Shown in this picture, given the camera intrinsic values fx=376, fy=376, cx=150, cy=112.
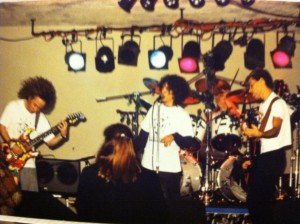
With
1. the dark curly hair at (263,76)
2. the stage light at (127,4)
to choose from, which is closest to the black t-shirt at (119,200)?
the dark curly hair at (263,76)

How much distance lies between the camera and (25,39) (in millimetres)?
2830

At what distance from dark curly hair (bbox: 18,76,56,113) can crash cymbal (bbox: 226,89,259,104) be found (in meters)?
1.30

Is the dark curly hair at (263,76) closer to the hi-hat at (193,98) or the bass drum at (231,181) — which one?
the hi-hat at (193,98)

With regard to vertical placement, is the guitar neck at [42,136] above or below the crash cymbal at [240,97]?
below

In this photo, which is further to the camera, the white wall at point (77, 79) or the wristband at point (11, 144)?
the wristband at point (11, 144)

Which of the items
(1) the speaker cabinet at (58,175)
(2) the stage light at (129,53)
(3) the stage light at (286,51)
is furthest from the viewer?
(1) the speaker cabinet at (58,175)

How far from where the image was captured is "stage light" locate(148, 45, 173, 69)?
2.69 meters

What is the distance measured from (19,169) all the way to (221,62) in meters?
1.73

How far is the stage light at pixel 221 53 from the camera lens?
264 centimetres

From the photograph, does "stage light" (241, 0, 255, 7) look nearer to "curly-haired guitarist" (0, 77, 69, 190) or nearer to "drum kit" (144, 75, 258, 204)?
"drum kit" (144, 75, 258, 204)

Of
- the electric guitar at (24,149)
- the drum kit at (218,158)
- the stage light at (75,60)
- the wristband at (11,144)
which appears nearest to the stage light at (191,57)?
the drum kit at (218,158)

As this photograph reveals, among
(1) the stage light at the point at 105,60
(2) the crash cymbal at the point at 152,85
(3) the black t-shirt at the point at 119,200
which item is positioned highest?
(1) the stage light at the point at 105,60

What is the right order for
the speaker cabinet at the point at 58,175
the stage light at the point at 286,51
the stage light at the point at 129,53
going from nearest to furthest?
the stage light at the point at 286,51 → the stage light at the point at 129,53 → the speaker cabinet at the point at 58,175

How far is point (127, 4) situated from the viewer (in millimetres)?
2688
